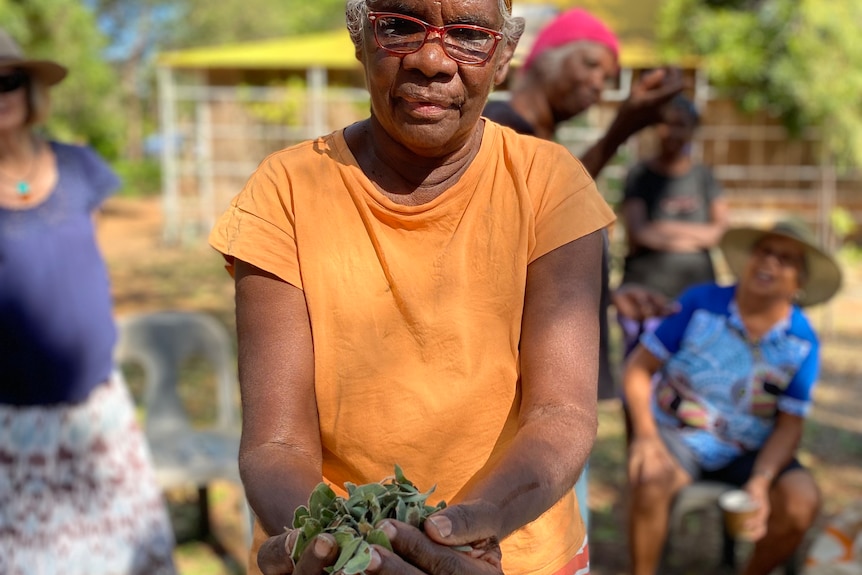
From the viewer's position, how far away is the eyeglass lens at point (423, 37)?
5.00 feet

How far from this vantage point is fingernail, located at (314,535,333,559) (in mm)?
1293

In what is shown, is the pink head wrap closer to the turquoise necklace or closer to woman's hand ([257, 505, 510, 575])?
the turquoise necklace

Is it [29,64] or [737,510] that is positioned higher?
[29,64]

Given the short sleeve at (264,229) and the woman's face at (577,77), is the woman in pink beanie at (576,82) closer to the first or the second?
the woman's face at (577,77)

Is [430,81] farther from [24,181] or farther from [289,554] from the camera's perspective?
[24,181]

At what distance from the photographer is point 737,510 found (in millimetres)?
3527

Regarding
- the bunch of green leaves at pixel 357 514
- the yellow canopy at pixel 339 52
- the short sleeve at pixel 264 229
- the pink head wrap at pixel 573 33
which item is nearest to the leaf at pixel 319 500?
the bunch of green leaves at pixel 357 514

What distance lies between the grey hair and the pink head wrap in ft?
4.82

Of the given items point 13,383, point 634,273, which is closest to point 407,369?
point 13,383

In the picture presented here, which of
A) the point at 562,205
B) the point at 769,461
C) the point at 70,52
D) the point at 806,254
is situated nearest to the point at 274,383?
the point at 562,205

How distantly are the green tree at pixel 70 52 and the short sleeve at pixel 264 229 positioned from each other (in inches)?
471

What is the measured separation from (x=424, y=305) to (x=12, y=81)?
98.0 inches

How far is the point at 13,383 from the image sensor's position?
334 centimetres

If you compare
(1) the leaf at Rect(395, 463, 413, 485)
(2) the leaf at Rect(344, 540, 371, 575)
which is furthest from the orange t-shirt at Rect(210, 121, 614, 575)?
(2) the leaf at Rect(344, 540, 371, 575)
